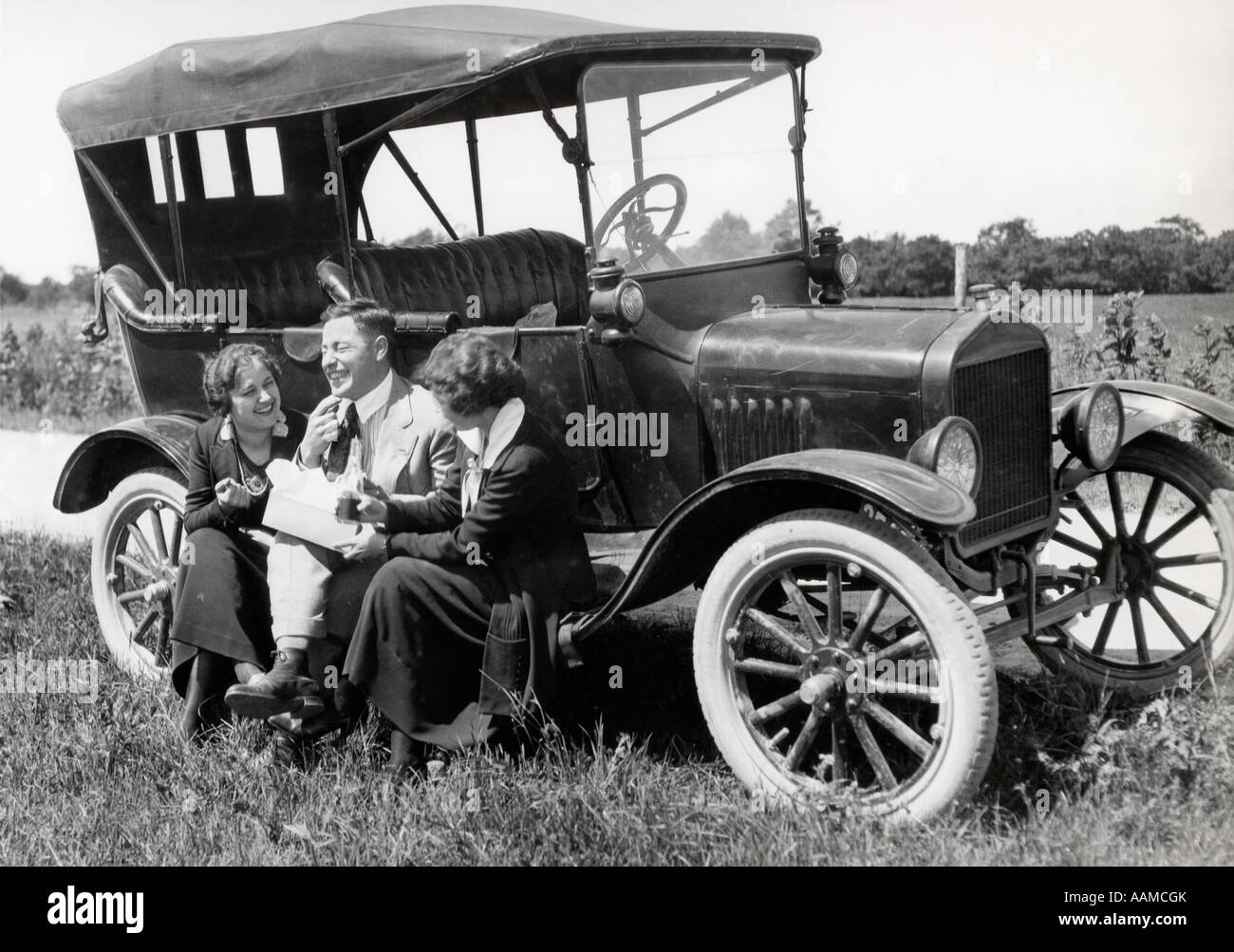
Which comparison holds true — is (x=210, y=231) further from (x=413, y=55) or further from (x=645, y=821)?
(x=645, y=821)

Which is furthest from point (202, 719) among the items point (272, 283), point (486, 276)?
point (486, 276)

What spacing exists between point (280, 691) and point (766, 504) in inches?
62.9

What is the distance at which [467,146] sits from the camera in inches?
211

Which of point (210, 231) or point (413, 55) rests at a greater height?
point (413, 55)

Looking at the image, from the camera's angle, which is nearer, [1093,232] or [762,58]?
[762,58]

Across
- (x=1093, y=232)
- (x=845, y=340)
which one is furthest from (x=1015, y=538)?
(x=1093, y=232)

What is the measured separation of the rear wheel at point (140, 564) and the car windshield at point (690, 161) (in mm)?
2069

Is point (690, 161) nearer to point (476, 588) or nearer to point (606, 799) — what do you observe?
point (476, 588)

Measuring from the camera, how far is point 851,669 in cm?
347

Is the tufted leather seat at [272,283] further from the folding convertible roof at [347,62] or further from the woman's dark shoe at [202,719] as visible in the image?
the woman's dark shoe at [202,719]

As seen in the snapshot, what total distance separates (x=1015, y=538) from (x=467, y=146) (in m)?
2.77

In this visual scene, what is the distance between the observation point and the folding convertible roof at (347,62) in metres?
4.05

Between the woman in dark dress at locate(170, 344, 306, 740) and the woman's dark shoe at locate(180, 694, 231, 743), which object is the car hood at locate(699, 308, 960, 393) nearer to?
the woman in dark dress at locate(170, 344, 306, 740)

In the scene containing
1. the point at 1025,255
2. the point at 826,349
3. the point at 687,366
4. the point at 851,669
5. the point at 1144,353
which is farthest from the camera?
the point at 1025,255
